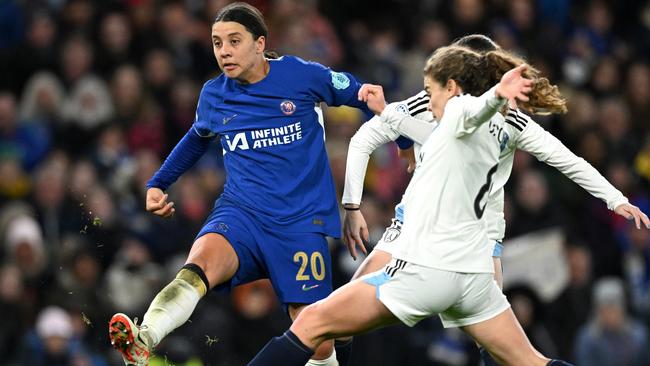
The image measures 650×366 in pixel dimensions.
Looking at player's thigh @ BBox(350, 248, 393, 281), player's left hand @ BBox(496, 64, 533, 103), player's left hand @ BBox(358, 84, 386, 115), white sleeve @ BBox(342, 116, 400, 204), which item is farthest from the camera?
white sleeve @ BBox(342, 116, 400, 204)

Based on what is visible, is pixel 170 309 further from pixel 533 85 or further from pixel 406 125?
pixel 533 85

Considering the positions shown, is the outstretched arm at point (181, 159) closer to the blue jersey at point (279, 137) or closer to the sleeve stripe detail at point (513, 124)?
the blue jersey at point (279, 137)

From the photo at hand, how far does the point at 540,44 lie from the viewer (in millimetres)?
13875

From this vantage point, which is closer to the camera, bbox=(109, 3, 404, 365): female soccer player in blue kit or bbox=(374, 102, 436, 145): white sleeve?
bbox=(374, 102, 436, 145): white sleeve

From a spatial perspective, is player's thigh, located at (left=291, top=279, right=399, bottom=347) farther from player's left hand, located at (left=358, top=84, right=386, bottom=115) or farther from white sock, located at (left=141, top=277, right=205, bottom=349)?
player's left hand, located at (left=358, top=84, right=386, bottom=115)

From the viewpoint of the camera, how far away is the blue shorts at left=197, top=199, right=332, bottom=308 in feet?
22.5

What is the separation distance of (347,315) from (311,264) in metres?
1.15

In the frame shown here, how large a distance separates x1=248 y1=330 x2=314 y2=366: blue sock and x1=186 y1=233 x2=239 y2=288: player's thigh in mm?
744

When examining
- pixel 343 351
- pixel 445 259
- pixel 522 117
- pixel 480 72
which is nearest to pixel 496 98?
pixel 480 72

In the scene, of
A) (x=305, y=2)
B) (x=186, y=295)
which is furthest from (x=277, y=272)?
(x=305, y=2)

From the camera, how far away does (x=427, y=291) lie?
5.77 meters

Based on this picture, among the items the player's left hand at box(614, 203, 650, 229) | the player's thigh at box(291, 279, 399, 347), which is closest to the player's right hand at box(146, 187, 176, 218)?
the player's thigh at box(291, 279, 399, 347)

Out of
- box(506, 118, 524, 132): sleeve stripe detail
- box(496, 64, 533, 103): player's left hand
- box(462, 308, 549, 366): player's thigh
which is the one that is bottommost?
box(462, 308, 549, 366): player's thigh

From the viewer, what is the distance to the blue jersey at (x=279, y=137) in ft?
22.7
